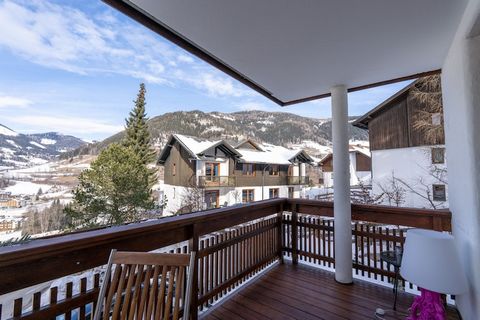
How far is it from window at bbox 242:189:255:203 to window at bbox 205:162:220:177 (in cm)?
234

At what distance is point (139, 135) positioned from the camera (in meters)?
15.1

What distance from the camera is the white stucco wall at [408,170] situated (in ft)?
30.5

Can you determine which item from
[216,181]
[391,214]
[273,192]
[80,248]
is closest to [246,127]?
[273,192]

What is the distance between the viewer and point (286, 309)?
2.35 metres

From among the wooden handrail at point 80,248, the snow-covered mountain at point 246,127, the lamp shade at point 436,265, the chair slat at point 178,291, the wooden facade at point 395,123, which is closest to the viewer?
the wooden handrail at point 80,248

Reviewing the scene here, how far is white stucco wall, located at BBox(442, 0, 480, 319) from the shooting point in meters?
1.63

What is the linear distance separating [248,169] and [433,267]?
13995 mm

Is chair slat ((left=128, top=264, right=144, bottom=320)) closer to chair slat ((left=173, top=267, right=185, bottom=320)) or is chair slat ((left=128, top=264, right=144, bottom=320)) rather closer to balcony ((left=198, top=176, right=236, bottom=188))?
chair slat ((left=173, top=267, right=185, bottom=320))

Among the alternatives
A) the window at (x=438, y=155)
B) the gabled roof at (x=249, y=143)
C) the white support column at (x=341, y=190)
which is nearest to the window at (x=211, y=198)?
the gabled roof at (x=249, y=143)

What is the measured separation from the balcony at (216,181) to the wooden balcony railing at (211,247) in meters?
9.83

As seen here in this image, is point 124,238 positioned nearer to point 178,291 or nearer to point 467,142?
point 178,291

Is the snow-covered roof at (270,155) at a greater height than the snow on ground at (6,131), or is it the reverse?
the snow-covered roof at (270,155)

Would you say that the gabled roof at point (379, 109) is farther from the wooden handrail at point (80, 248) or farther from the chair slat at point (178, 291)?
the chair slat at point (178, 291)

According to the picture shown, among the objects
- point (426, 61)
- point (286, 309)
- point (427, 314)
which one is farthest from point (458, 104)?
point (286, 309)
